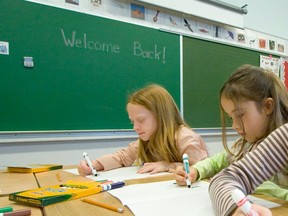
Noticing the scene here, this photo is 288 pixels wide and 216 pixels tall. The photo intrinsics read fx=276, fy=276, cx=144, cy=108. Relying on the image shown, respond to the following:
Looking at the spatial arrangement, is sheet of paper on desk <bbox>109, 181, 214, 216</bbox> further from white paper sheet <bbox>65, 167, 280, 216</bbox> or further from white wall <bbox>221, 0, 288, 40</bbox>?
white wall <bbox>221, 0, 288, 40</bbox>

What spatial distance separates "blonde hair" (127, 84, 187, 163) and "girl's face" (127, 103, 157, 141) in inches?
0.7

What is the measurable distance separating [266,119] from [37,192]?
66 centimetres

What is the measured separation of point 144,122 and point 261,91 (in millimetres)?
578

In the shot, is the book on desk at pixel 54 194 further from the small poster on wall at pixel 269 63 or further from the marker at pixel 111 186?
the small poster on wall at pixel 269 63

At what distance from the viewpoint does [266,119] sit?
816 millimetres

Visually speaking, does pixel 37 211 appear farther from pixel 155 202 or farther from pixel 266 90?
pixel 266 90

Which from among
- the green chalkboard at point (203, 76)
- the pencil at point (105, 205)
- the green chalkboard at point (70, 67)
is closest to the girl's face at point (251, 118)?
the pencil at point (105, 205)

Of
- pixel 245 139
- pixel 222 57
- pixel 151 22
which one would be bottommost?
pixel 245 139

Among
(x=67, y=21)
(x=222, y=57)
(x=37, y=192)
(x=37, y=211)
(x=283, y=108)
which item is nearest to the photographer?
(x=37, y=211)

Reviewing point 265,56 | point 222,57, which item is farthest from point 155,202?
point 265,56

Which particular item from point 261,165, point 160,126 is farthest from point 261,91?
point 160,126

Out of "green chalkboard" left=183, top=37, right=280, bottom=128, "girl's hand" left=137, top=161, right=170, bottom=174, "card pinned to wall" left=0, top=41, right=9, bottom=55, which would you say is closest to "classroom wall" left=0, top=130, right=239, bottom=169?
"card pinned to wall" left=0, top=41, right=9, bottom=55

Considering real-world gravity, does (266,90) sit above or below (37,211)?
above

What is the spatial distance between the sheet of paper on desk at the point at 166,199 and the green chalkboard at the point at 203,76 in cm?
168
